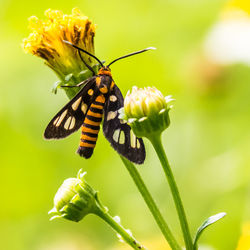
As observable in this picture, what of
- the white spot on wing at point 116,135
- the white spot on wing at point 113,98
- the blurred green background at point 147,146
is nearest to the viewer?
the white spot on wing at point 116,135

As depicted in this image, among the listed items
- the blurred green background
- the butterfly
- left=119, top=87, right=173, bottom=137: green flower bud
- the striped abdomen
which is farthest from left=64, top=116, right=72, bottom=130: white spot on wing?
the blurred green background

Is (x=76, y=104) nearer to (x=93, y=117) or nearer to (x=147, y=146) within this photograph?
(x=93, y=117)

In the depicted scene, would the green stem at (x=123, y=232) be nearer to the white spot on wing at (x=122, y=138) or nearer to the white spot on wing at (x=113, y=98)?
the white spot on wing at (x=122, y=138)

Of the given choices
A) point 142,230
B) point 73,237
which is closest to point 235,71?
point 142,230

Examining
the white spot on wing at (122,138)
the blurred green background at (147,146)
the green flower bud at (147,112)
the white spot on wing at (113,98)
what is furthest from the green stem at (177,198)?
the blurred green background at (147,146)

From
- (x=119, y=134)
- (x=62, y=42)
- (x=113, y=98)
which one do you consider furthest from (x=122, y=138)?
(x=62, y=42)

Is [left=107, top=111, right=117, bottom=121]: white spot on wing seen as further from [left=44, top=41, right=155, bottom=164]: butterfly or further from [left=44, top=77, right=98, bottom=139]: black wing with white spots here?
[left=44, top=77, right=98, bottom=139]: black wing with white spots

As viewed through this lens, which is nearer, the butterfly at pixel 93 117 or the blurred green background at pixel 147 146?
the butterfly at pixel 93 117
